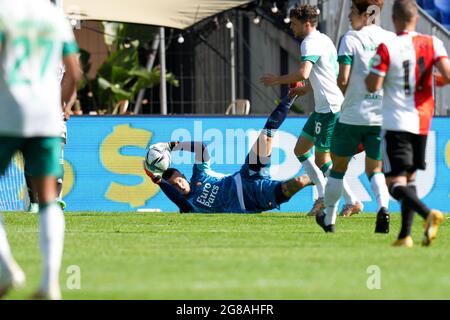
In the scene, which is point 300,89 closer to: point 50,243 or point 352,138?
point 352,138

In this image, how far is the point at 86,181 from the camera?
1745 cm

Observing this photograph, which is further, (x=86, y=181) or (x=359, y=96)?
(x=86, y=181)

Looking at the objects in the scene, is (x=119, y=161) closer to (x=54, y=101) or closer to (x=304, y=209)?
(x=304, y=209)

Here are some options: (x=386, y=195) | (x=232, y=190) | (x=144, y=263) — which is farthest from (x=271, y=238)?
(x=232, y=190)

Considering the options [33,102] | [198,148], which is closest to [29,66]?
[33,102]

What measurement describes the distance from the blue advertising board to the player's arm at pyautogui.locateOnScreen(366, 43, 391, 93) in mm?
7306

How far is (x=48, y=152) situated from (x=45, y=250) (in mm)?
597

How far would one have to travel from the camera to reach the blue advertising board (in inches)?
688

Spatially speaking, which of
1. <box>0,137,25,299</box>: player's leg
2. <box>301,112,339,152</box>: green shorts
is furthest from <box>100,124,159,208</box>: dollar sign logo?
<box>0,137,25,299</box>: player's leg

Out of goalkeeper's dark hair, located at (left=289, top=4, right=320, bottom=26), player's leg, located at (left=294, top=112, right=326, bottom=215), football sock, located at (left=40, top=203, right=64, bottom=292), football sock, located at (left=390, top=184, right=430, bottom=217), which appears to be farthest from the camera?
player's leg, located at (left=294, top=112, right=326, bottom=215)

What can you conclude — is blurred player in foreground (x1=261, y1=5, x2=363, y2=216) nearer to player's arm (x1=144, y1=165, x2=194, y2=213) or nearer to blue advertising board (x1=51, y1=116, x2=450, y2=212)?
player's arm (x1=144, y1=165, x2=194, y2=213)

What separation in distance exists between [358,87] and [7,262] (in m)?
5.13

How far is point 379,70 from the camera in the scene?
10.3 metres

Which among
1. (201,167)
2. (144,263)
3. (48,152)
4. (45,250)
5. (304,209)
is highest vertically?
(48,152)
